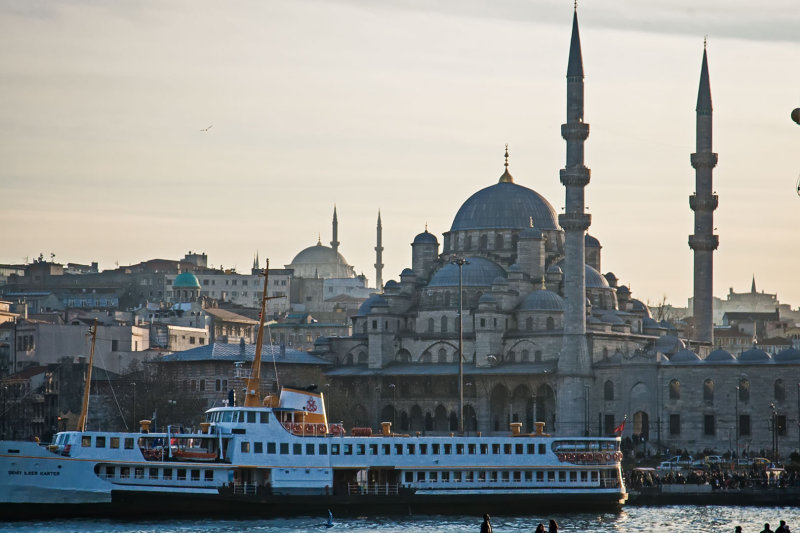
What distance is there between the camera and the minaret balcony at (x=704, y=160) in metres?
99.8

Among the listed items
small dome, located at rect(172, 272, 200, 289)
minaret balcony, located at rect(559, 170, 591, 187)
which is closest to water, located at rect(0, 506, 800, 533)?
minaret balcony, located at rect(559, 170, 591, 187)

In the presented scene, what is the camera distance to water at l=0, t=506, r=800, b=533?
57.6 metres

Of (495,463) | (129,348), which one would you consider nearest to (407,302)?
(129,348)

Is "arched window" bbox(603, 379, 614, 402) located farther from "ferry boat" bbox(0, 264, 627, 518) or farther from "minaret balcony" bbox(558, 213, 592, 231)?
"ferry boat" bbox(0, 264, 627, 518)

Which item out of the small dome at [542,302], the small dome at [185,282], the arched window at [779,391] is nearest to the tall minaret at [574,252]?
the small dome at [542,302]

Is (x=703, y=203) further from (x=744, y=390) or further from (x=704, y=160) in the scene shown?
(x=744, y=390)

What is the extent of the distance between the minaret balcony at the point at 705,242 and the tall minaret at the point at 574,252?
9.97 meters

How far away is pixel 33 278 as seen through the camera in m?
160

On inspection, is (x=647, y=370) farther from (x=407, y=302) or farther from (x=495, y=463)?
(x=495, y=463)

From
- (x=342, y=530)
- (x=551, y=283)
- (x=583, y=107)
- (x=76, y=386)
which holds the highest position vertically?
(x=583, y=107)

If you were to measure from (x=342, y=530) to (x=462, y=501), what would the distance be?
617cm

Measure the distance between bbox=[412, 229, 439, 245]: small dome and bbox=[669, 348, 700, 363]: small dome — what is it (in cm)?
2169

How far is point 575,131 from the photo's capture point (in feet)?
303

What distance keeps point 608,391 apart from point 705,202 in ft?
43.0
